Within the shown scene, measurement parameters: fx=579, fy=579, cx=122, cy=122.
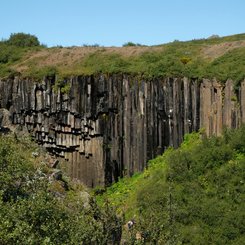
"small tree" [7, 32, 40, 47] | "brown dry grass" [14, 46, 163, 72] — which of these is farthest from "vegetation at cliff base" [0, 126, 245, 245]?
"small tree" [7, 32, 40, 47]

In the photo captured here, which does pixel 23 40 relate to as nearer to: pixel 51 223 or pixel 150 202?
pixel 150 202

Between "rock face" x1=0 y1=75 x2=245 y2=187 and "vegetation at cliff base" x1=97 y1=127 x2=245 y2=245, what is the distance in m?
1.15

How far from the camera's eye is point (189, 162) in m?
22.2

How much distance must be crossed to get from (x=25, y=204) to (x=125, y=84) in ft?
42.9

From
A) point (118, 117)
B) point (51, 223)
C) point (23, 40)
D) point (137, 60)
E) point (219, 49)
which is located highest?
point (23, 40)

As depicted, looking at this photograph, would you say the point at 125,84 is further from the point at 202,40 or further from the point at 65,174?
the point at 202,40

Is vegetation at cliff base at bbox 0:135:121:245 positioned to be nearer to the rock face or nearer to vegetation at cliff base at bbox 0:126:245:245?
vegetation at cliff base at bbox 0:126:245:245

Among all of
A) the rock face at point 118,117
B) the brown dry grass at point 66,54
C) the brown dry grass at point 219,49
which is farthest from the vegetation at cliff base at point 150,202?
the brown dry grass at point 66,54

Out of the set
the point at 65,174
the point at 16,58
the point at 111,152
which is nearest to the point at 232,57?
the point at 111,152

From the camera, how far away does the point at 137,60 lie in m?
30.2

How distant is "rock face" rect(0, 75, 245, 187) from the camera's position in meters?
24.3

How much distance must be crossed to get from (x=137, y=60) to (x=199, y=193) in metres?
11.3

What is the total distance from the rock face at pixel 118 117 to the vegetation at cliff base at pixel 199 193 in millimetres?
→ 1150

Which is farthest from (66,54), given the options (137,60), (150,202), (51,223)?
(51,223)
